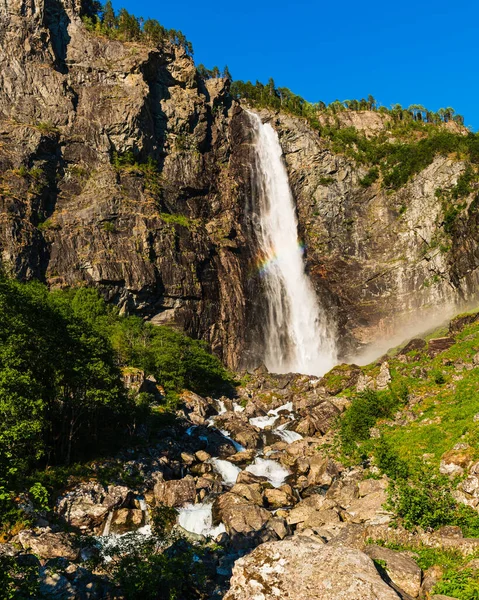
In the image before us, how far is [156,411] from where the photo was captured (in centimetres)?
3344

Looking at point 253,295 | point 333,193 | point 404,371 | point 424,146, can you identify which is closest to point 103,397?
point 404,371

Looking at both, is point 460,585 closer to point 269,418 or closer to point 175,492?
point 175,492

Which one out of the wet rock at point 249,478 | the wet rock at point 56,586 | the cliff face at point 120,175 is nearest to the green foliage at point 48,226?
the cliff face at point 120,175

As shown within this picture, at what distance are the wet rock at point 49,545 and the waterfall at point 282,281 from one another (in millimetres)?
48060

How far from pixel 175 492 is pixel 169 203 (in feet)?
179

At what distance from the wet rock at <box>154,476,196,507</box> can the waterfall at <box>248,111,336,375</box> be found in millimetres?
40062

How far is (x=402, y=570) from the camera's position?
33.5ft

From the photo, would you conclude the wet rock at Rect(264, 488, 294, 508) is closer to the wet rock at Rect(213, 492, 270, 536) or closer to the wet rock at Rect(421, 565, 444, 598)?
the wet rock at Rect(213, 492, 270, 536)

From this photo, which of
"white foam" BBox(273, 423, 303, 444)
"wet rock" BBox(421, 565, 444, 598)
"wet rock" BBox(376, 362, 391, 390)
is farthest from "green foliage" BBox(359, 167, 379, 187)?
"wet rock" BBox(421, 565, 444, 598)

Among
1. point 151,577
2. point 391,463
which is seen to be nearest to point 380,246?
point 391,463

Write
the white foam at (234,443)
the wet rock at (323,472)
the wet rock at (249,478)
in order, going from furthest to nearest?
1. the white foam at (234,443)
2. the wet rock at (249,478)
3. the wet rock at (323,472)

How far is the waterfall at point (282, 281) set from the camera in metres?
62.7

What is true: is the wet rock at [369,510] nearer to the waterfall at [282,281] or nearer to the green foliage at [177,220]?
the waterfall at [282,281]

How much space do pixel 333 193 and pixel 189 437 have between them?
5392cm
